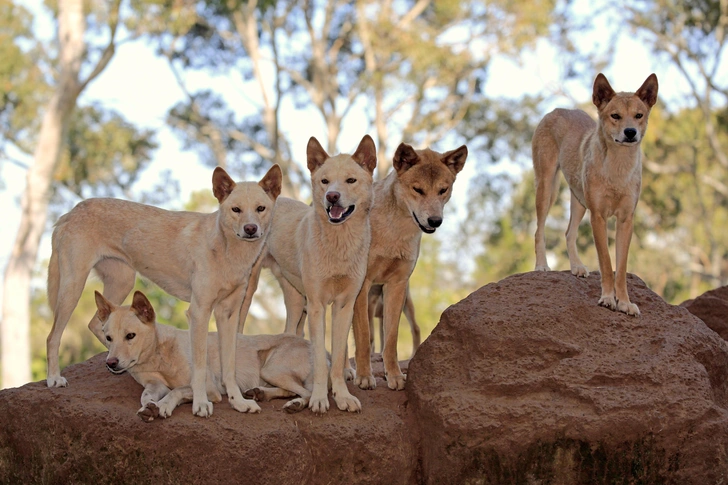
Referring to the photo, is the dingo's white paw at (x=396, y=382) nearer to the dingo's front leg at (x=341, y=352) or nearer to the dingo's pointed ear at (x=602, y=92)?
the dingo's front leg at (x=341, y=352)

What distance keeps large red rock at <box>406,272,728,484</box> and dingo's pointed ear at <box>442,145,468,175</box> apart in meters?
1.13

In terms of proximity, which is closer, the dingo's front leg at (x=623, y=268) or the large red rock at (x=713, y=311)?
the dingo's front leg at (x=623, y=268)

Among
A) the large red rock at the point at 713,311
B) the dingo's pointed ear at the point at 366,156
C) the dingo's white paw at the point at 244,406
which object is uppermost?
the dingo's pointed ear at the point at 366,156

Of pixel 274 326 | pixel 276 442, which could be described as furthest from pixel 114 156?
pixel 276 442

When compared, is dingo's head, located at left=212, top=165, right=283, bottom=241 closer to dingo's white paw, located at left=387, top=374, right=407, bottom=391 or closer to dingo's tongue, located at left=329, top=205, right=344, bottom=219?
dingo's tongue, located at left=329, top=205, right=344, bottom=219

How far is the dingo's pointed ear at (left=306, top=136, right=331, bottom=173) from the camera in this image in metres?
6.44

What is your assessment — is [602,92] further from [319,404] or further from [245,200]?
[319,404]

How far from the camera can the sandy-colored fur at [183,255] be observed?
6195mm

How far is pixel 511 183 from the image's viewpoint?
26.0 m

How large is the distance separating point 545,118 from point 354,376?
11.0 ft

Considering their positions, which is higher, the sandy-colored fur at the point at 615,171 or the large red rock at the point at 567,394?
the sandy-colored fur at the point at 615,171

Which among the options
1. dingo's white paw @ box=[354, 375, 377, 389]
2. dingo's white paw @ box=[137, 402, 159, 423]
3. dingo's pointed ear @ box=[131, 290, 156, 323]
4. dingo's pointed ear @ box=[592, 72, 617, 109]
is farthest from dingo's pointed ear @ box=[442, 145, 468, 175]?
dingo's white paw @ box=[137, 402, 159, 423]

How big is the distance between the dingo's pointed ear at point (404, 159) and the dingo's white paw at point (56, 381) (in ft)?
10.5

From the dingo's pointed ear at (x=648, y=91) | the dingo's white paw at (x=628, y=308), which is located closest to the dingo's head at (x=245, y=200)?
the dingo's white paw at (x=628, y=308)
